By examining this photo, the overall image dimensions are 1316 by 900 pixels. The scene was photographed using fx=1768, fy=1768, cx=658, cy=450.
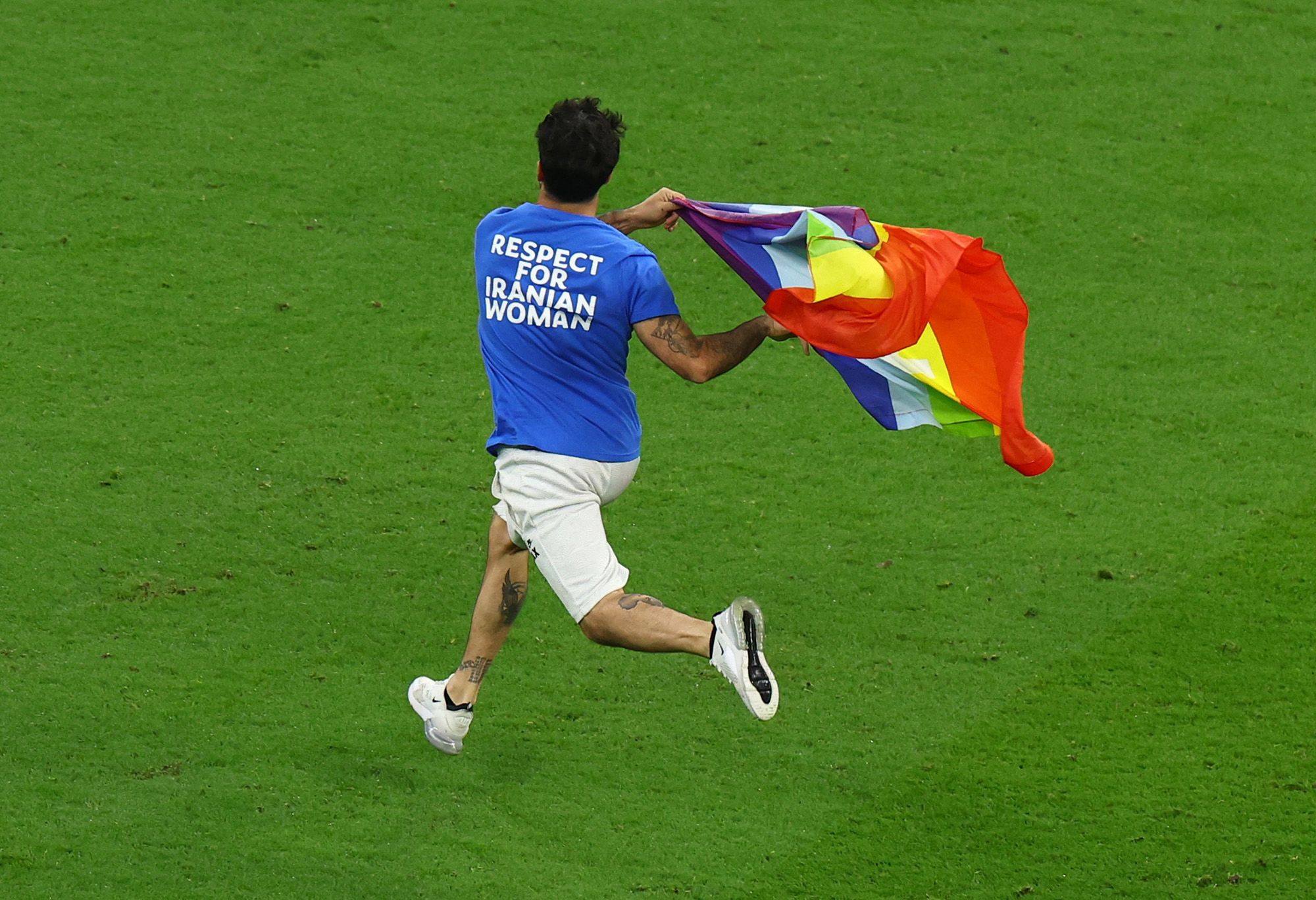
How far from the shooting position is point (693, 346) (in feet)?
16.7

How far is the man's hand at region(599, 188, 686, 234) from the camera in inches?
221

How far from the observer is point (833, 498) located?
7328mm

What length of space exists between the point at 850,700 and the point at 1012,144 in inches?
174

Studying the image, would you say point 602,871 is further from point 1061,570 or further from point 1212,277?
point 1212,277

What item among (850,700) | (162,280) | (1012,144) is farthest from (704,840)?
(1012,144)

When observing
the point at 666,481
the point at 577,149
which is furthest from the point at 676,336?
the point at 666,481

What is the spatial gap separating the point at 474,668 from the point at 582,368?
3.73ft

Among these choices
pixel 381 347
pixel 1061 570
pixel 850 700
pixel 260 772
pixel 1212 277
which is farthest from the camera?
pixel 1212 277

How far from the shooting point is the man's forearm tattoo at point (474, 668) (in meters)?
5.77

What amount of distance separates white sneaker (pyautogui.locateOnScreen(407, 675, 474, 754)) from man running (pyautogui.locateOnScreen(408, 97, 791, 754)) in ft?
2.14

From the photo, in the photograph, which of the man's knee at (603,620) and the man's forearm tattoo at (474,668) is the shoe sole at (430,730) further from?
the man's knee at (603,620)

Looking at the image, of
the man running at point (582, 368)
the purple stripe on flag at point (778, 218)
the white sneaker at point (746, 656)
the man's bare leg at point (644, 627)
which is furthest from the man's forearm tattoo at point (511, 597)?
the purple stripe on flag at point (778, 218)

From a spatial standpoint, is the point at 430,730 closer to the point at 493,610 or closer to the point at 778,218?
the point at 493,610

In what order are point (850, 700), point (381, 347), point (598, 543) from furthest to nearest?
1. point (381, 347)
2. point (850, 700)
3. point (598, 543)
